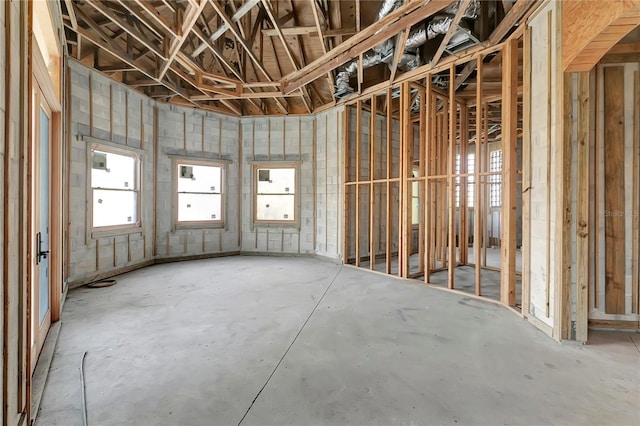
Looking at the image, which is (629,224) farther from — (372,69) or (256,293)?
(372,69)

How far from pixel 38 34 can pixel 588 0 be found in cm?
507

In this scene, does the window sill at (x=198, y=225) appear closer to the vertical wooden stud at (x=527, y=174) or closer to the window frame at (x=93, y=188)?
the window frame at (x=93, y=188)

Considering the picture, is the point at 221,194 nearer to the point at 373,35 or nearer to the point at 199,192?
the point at 199,192

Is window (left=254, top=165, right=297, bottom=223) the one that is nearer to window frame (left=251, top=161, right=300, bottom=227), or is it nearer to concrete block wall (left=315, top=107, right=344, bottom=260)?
window frame (left=251, top=161, right=300, bottom=227)

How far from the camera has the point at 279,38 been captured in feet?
18.8

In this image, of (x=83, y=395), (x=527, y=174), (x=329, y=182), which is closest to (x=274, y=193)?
(x=329, y=182)

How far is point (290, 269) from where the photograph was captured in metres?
6.11

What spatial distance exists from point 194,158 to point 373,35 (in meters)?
4.85

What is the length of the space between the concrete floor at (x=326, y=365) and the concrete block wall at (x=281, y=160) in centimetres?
344

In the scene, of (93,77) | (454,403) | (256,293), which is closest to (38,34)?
(93,77)

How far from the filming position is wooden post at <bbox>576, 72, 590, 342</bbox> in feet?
9.38

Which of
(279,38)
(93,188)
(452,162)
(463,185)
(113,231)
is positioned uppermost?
(279,38)

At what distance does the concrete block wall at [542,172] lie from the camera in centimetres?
306

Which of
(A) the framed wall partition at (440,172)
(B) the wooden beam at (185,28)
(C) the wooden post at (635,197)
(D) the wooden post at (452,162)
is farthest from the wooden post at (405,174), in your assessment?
(B) the wooden beam at (185,28)
